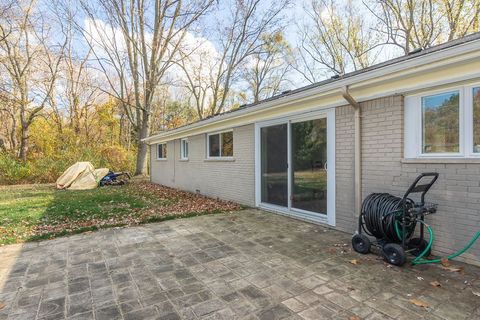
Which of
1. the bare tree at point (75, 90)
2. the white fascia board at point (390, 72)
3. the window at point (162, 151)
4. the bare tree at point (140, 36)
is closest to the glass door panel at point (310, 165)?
the white fascia board at point (390, 72)

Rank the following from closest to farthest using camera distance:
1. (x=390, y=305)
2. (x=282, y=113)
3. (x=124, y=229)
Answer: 1. (x=390, y=305)
2. (x=124, y=229)
3. (x=282, y=113)

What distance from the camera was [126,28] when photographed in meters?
15.3

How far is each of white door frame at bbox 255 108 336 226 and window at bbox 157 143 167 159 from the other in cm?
775

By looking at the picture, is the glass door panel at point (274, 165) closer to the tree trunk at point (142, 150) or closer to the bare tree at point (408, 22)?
the bare tree at point (408, 22)

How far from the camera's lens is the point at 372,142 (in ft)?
14.0

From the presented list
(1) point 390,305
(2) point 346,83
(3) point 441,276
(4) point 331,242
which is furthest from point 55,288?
(2) point 346,83

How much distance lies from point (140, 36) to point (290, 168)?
13813mm

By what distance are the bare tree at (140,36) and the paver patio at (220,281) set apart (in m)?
12.7

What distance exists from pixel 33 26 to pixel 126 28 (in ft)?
17.6

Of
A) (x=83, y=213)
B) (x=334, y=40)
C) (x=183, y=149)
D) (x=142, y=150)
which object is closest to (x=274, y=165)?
(x=83, y=213)

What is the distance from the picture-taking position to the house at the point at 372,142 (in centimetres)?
326

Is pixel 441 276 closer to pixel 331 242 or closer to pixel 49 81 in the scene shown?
pixel 331 242

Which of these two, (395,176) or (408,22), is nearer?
(395,176)

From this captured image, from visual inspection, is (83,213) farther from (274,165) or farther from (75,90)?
(75,90)
